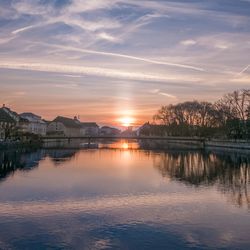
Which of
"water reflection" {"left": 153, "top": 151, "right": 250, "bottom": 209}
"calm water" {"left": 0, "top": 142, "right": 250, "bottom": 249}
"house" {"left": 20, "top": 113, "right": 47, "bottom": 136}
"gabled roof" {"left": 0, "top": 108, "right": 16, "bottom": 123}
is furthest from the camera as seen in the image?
"house" {"left": 20, "top": 113, "right": 47, "bottom": 136}

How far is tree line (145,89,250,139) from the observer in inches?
3755

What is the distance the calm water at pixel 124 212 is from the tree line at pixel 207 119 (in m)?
55.5

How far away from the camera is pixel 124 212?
24.8 metres

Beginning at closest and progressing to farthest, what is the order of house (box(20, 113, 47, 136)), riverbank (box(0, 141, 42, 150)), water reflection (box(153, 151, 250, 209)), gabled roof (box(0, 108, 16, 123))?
1. water reflection (box(153, 151, 250, 209))
2. riverbank (box(0, 141, 42, 150))
3. gabled roof (box(0, 108, 16, 123))
4. house (box(20, 113, 47, 136))

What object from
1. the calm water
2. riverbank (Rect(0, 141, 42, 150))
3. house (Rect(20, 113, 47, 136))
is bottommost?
the calm water

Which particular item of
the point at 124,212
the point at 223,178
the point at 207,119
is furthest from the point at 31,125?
the point at 124,212

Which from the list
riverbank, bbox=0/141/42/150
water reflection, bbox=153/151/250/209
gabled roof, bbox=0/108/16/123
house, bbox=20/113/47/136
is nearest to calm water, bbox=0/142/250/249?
water reflection, bbox=153/151/250/209

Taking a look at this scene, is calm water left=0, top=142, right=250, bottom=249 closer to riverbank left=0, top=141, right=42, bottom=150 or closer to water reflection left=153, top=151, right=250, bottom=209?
water reflection left=153, top=151, right=250, bottom=209

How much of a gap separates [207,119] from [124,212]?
11320 centimetres

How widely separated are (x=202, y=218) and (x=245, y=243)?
483 cm

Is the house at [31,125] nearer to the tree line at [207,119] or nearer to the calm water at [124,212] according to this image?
the tree line at [207,119]

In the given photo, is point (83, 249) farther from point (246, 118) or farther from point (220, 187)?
point (246, 118)

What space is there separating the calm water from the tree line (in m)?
55.5

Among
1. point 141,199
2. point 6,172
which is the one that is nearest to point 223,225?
point 141,199
